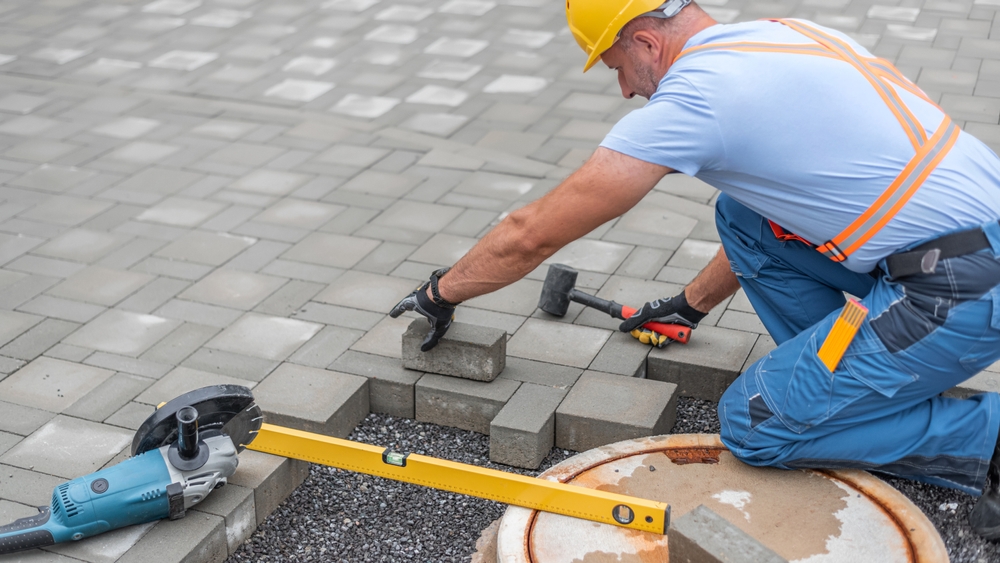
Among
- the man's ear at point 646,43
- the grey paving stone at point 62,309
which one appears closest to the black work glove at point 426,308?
the man's ear at point 646,43

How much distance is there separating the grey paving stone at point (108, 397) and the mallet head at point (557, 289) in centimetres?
154

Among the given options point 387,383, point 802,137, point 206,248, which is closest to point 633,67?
point 802,137

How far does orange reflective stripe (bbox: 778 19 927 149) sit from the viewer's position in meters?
2.64

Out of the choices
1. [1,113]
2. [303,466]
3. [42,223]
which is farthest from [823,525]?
[1,113]

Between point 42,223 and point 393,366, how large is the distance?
2359 millimetres

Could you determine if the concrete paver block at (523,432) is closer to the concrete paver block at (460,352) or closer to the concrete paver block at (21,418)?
the concrete paver block at (460,352)

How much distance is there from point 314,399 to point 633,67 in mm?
1568

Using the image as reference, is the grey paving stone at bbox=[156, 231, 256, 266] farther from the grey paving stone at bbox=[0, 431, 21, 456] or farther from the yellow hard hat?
the yellow hard hat

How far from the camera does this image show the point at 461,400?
11.5 ft

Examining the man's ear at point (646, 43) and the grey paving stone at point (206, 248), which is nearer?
the man's ear at point (646, 43)

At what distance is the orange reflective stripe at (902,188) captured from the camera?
2.62m

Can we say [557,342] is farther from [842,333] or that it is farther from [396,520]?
[842,333]

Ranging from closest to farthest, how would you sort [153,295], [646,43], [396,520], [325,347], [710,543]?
[710,543], [646,43], [396,520], [325,347], [153,295]

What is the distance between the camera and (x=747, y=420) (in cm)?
291
